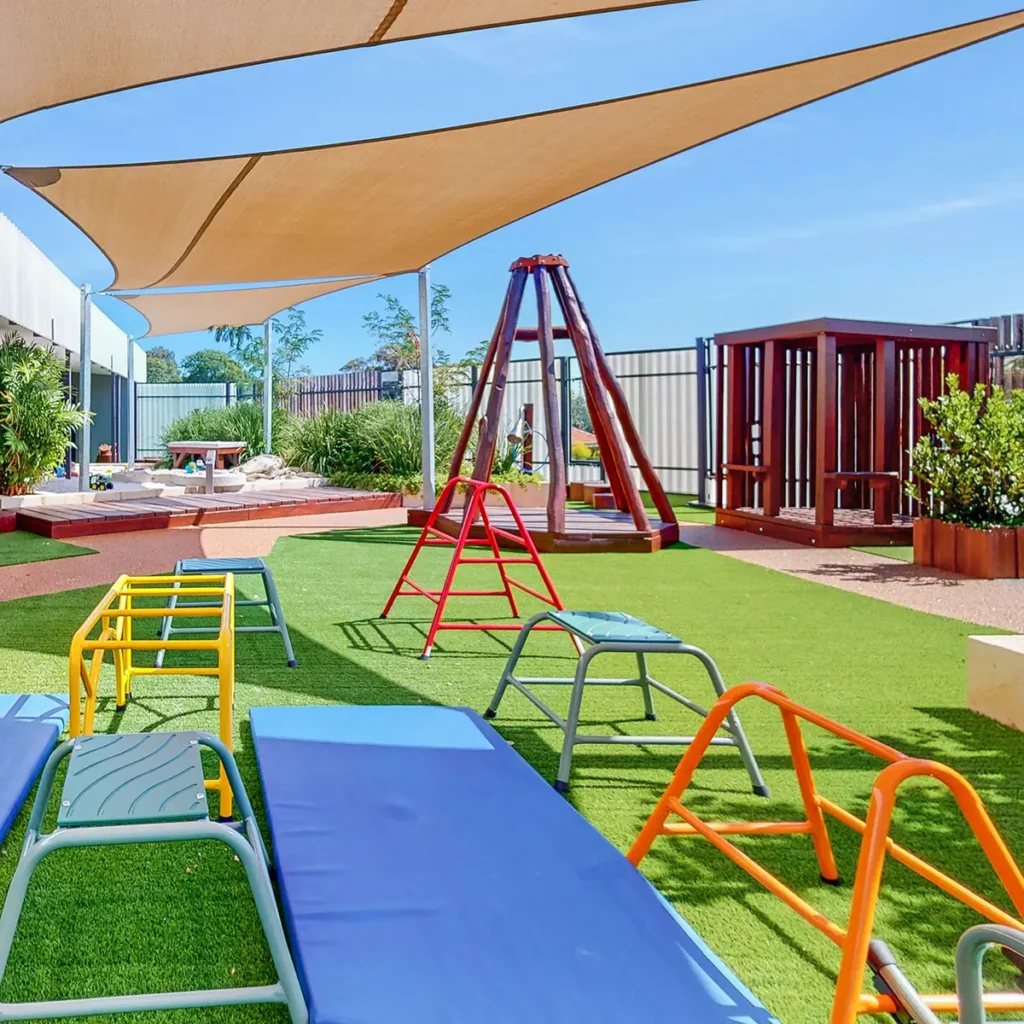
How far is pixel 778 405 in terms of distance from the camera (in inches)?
396

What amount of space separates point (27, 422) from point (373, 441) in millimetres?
4982

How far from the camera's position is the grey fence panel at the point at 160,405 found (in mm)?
25312

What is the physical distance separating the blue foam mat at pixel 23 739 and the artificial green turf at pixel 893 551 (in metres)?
6.96

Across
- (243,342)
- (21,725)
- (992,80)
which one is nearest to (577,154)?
(21,725)

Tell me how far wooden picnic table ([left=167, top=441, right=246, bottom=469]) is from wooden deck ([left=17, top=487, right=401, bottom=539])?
39.6 inches

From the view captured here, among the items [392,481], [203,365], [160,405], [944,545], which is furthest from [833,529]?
[203,365]

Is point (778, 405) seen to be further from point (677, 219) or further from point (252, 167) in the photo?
A: point (677, 219)

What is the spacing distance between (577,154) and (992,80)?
163 ft

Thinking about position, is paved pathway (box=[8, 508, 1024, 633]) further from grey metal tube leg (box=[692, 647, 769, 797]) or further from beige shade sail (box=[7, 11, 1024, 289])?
grey metal tube leg (box=[692, 647, 769, 797])

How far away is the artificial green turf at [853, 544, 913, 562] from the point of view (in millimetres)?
8773

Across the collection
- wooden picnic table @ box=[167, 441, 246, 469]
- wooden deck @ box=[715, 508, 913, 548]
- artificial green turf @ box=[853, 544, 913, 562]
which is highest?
wooden picnic table @ box=[167, 441, 246, 469]

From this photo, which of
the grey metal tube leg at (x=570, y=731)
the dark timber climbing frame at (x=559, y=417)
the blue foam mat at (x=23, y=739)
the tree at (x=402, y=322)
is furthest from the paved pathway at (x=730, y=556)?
the tree at (x=402, y=322)

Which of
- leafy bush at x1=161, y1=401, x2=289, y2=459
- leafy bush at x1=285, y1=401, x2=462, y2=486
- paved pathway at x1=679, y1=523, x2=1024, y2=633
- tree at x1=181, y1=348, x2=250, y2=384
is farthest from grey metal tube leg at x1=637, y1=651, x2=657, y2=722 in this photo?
tree at x1=181, y1=348, x2=250, y2=384

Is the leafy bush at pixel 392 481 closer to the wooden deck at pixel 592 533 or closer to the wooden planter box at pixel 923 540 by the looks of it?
the wooden deck at pixel 592 533
